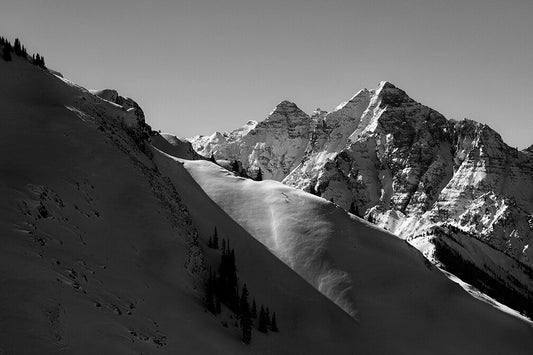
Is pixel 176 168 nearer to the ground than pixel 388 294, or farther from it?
farther from it

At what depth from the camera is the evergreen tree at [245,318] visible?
67812 mm

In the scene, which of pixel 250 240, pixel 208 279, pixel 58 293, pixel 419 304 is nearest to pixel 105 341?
pixel 58 293

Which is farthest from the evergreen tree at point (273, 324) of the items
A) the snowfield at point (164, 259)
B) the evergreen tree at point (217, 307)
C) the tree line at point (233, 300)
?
the evergreen tree at point (217, 307)

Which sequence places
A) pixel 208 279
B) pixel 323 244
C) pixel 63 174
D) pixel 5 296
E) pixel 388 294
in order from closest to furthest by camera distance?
pixel 5 296, pixel 63 174, pixel 208 279, pixel 388 294, pixel 323 244

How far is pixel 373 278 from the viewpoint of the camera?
95875 millimetres

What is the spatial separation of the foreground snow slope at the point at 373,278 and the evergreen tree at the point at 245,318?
62.1 feet

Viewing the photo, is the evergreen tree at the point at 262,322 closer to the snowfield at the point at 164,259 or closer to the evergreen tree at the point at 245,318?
the snowfield at the point at 164,259

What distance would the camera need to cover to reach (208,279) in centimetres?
7412

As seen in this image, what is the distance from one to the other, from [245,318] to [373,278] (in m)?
34.0

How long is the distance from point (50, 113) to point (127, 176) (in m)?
15.1

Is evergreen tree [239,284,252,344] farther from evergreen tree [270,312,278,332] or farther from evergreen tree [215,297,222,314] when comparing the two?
evergreen tree [270,312,278,332]

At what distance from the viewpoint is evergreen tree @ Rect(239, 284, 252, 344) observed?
222ft

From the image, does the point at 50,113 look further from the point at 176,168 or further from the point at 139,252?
the point at 176,168

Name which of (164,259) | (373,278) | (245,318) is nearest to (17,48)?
(164,259)
